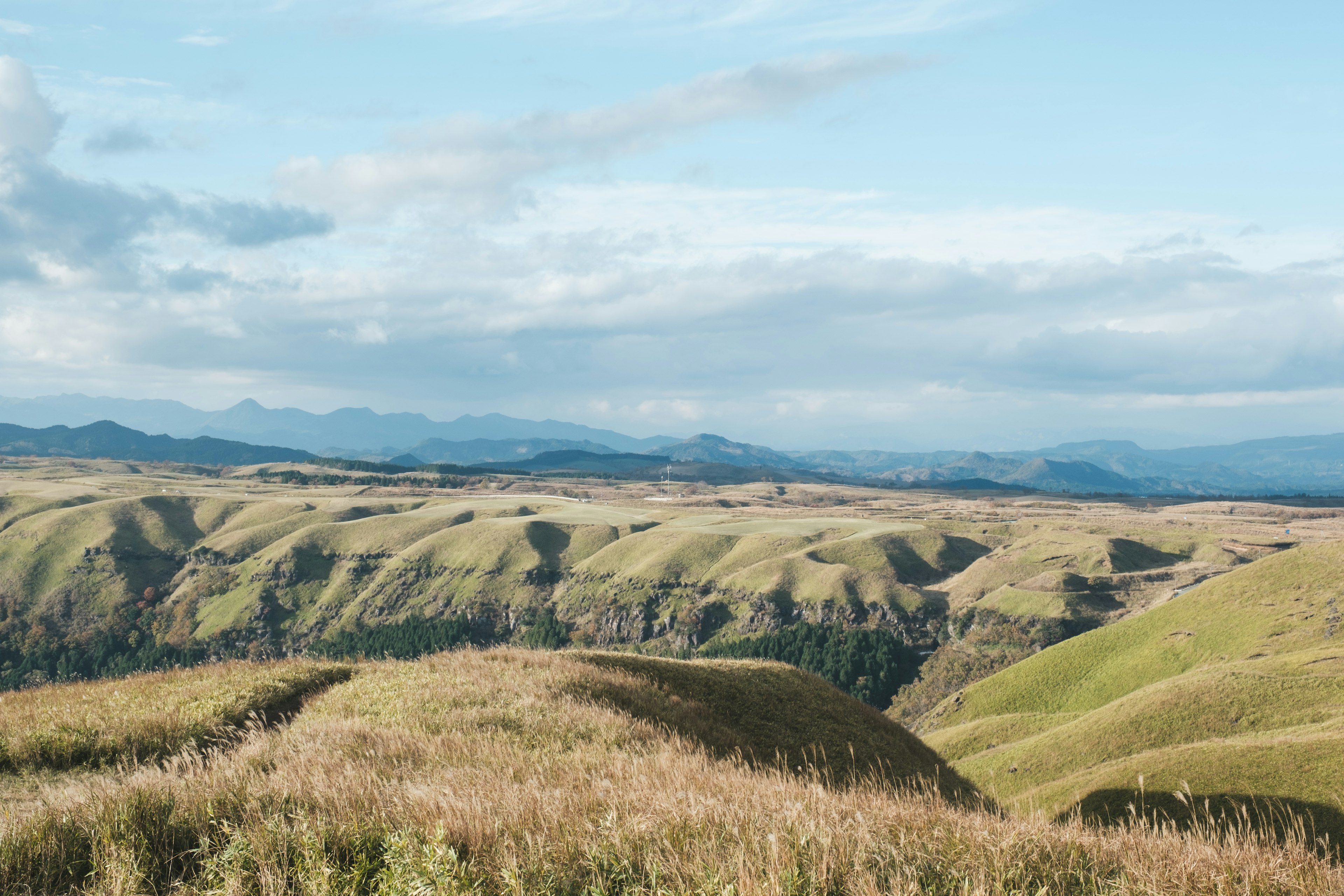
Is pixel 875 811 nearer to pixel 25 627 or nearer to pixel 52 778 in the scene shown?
pixel 52 778

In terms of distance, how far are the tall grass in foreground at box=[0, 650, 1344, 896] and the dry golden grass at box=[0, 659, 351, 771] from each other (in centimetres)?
430

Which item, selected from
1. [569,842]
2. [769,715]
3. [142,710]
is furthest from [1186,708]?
[142,710]

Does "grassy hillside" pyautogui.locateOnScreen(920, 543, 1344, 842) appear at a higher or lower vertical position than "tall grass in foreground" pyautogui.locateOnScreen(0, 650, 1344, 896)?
lower

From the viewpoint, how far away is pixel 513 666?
921 inches

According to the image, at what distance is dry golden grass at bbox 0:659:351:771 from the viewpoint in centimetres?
1452

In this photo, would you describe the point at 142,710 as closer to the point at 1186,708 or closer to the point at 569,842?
the point at 569,842

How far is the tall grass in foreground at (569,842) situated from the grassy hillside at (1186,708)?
143 cm

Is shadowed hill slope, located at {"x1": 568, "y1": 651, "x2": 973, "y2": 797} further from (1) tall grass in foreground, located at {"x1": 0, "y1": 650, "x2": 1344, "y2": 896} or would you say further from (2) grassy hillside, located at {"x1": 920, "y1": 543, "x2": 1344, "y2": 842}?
(1) tall grass in foreground, located at {"x1": 0, "y1": 650, "x2": 1344, "y2": 896}

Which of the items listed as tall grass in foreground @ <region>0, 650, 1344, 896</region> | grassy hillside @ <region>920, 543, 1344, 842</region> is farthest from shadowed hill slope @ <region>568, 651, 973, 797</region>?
tall grass in foreground @ <region>0, 650, 1344, 896</region>

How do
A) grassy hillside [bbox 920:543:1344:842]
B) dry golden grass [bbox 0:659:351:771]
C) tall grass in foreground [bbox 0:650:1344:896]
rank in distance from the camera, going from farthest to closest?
grassy hillside [bbox 920:543:1344:842] → dry golden grass [bbox 0:659:351:771] → tall grass in foreground [bbox 0:650:1344:896]

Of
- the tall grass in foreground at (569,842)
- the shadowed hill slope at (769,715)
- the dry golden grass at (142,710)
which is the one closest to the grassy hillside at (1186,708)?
the tall grass in foreground at (569,842)

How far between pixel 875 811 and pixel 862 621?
167 metres

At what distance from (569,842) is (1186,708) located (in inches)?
2199

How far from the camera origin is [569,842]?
8078 mm
